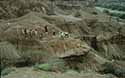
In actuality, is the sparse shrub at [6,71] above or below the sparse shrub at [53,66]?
below

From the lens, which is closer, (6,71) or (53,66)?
(6,71)

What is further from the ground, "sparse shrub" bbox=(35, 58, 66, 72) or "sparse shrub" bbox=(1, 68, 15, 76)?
"sparse shrub" bbox=(35, 58, 66, 72)

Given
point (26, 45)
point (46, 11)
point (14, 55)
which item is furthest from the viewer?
point (46, 11)

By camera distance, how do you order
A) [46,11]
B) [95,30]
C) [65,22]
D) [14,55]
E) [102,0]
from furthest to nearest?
[102,0] < [46,11] < [95,30] < [65,22] < [14,55]

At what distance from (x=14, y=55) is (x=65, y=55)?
8.64ft

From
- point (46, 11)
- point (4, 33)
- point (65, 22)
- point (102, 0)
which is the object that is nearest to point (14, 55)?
point (4, 33)

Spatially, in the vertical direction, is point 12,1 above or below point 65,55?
above

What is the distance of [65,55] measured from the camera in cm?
1487

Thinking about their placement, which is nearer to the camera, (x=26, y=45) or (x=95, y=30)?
(x=26, y=45)

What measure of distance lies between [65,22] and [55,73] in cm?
1233

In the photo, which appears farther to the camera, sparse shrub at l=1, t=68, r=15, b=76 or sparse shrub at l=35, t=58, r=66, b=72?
sparse shrub at l=35, t=58, r=66, b=72

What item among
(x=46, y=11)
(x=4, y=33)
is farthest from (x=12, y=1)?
(x=4, y=33)

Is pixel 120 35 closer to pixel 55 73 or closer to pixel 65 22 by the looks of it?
pixel 65 22

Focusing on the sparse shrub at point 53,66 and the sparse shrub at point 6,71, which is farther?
the sparse shrub at point 53,66
